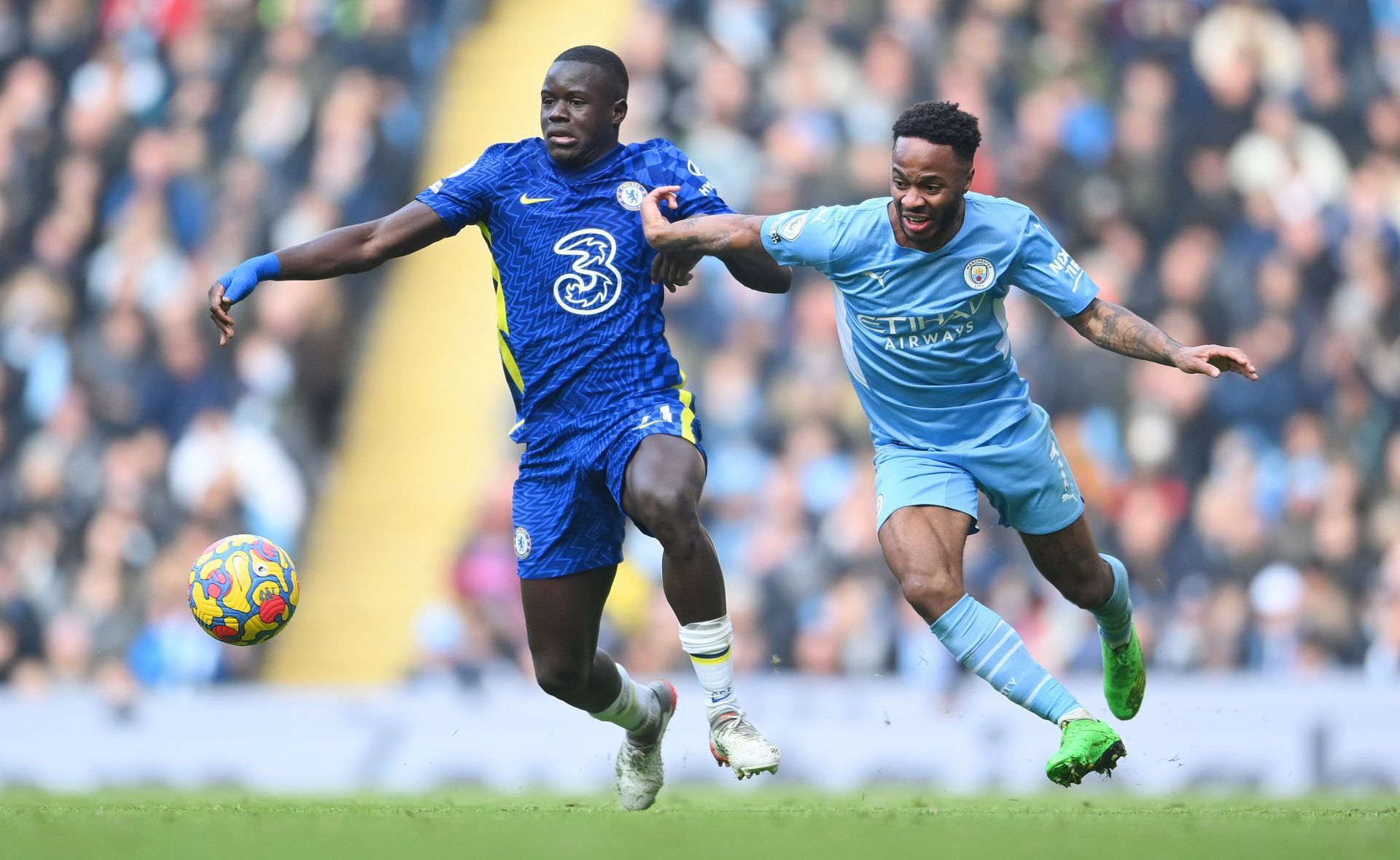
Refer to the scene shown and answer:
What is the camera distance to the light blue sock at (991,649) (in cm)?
678

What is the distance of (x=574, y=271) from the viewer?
7512 mm

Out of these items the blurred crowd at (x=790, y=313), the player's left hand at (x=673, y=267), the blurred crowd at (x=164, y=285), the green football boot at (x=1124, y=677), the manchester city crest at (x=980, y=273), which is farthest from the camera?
the blurred crowd at (x=164, y=285)

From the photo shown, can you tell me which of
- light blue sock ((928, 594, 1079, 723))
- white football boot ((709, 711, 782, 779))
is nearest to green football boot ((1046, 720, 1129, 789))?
light blue sock ((928, 594, 1079, 723))

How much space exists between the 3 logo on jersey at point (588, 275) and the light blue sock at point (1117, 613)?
231 cm

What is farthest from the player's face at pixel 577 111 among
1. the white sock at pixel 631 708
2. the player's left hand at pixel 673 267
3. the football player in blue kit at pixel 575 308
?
the white sock at pixel 631 708

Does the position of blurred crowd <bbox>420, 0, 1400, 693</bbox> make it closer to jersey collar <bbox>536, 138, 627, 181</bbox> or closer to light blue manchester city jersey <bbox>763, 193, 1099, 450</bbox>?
light blue manchester city jersey <bbox>763, 193, 1099, 450</bbox>

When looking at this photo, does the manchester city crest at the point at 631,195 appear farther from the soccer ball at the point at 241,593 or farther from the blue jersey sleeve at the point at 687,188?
the soccer ball at the point at 241,593

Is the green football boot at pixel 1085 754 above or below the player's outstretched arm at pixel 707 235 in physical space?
below

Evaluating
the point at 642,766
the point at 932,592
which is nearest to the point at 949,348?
the point at 932,592

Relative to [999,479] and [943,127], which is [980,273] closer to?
[943,127]

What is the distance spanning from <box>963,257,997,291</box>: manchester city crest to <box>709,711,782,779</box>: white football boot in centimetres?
188

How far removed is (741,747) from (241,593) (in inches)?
83.8

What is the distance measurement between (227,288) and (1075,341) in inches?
288

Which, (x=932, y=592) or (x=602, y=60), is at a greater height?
(x=602, y=60)
